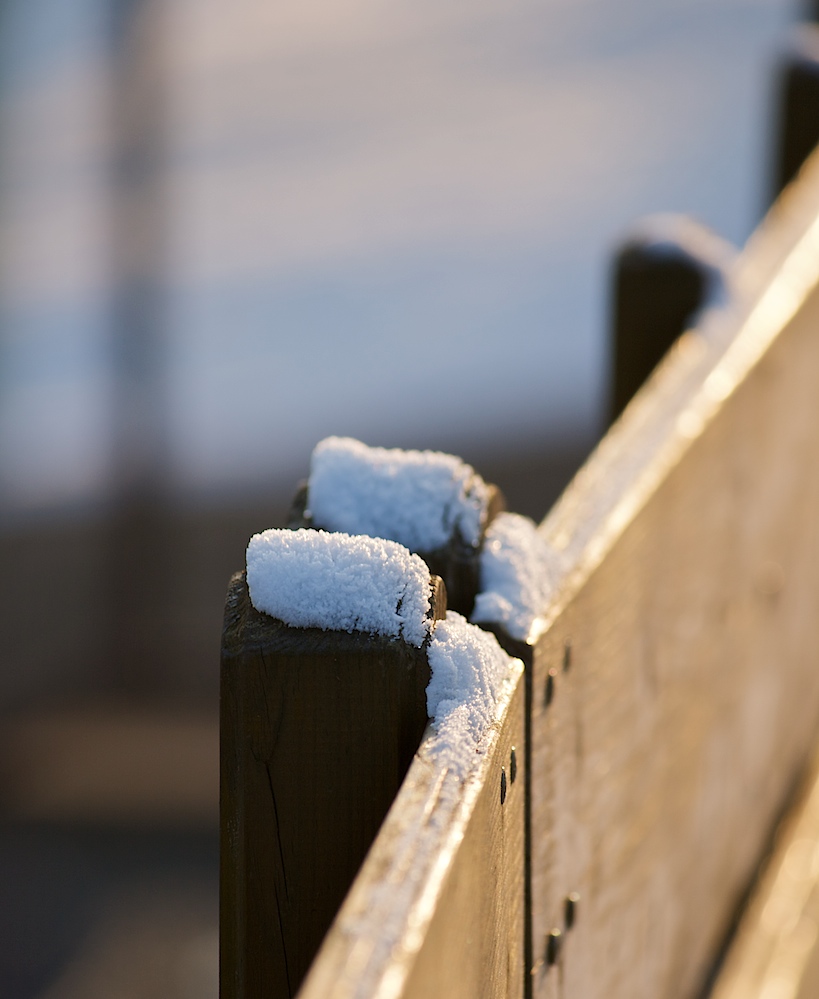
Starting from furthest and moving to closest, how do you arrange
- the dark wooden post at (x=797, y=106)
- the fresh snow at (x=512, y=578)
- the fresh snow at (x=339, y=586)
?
1. the dark wooden post at (x=797, y=106)
2. the fresh snow at (x=512, y=578)
3. the fresh snow at (x=339, y=586)

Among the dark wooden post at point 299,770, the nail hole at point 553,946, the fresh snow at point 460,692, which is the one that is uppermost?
the fresh snow at point 460,692

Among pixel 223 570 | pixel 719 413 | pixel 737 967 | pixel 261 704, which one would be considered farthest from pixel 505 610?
pixel 223 570

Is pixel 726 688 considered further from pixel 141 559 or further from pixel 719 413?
pixel 141 559

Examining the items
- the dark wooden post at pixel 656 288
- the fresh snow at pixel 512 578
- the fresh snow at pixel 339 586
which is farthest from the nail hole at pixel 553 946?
the dark wooden post at pixel 656 288

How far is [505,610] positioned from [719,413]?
80cm

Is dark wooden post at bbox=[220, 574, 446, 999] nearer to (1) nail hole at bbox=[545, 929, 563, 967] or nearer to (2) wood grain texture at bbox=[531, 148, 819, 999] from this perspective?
(2) wood grain texture at bbox=[531, 148, 819, 999]

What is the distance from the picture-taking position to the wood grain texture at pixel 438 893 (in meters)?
0.59

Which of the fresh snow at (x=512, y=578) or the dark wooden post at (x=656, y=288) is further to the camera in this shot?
the dark wooden post at (x=656, y=288)

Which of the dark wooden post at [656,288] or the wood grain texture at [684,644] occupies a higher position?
the dark wooden post at [656,288]

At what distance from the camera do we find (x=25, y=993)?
4.09 meters

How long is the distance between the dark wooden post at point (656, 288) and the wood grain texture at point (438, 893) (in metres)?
1.33

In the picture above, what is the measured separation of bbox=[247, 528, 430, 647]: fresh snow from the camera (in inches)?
32.3

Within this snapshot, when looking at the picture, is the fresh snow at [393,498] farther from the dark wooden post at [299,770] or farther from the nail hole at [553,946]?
the nail hole at [553,946]

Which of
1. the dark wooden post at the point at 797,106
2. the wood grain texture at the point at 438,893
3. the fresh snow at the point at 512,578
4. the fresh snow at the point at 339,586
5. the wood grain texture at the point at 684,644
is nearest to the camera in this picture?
the wood grain texture at the point at 438,893
